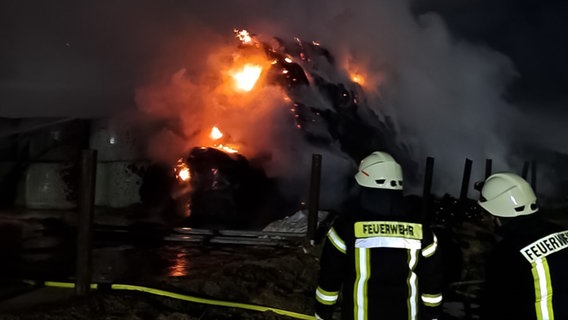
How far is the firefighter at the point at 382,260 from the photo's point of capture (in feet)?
10.0

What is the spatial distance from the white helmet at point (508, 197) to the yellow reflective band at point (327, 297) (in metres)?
1.11

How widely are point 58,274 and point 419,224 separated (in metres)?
5.23

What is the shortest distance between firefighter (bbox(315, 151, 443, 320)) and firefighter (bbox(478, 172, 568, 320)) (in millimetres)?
383

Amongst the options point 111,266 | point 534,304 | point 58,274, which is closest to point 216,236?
point 111,266

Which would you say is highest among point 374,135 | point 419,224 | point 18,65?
point 18,65

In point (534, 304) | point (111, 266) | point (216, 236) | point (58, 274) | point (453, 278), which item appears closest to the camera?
point (534, 304)

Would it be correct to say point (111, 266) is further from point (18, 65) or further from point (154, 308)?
point (18, 65)

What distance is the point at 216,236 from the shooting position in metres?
9.57

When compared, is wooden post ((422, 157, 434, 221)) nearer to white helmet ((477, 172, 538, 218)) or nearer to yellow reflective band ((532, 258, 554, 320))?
white helmet ((477, 172, 538, 218))

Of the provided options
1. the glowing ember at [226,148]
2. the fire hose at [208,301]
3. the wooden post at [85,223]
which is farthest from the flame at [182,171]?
the wooden post at [85,223]

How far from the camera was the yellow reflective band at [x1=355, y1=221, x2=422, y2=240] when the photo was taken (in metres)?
3.05

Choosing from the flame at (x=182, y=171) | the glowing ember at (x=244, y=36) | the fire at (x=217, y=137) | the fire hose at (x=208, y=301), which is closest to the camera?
the fire hose at (x=208, y=301)

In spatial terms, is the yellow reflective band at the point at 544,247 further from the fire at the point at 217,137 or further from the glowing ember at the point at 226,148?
the fire at the point at 217,137

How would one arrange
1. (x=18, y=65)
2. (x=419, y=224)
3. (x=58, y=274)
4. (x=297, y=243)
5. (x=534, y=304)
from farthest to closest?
(x=18, y=65) → (x=297, y=243) → (x=58, y=274) → (x=419, y=224) → (x=534, y=304)
